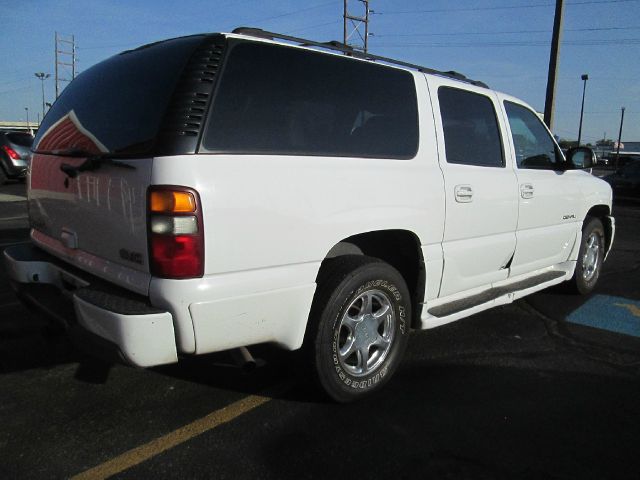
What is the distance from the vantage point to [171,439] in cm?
267

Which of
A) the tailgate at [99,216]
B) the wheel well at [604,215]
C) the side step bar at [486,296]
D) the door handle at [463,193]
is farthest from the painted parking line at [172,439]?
the wheel well at [604,215]

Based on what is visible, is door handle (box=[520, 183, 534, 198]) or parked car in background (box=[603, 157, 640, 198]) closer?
door handle (box=[520, 183, 534, 198])

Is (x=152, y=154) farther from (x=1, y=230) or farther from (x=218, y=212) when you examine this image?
(x=1, y=230)

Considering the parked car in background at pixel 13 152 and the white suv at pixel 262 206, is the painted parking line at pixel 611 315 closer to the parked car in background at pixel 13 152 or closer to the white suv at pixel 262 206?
the white suv at pixel 262 206

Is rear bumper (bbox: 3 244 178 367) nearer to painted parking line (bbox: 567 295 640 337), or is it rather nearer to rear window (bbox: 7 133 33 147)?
painted parking line (bbox: 567 295 640 337)

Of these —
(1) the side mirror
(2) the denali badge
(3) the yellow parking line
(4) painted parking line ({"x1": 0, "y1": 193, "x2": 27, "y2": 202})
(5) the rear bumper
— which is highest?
(1) the side mirror

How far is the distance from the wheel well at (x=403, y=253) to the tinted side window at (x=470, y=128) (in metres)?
0.66

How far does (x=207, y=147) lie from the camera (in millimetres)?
2373

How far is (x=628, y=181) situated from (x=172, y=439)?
19.2 metres

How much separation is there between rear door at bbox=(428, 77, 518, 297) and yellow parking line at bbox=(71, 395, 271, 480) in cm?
151

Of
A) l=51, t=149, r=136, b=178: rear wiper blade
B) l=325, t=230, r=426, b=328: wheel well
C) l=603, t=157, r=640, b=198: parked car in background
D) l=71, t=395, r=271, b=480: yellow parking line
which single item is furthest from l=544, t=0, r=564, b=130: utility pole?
l=51, t=149, r=136, b=178: rear wiper blade

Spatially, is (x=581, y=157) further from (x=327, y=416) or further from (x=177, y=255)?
(x=177, y=255)

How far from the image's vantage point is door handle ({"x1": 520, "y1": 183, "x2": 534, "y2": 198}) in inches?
163

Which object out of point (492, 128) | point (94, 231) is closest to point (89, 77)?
point (94, 231)
